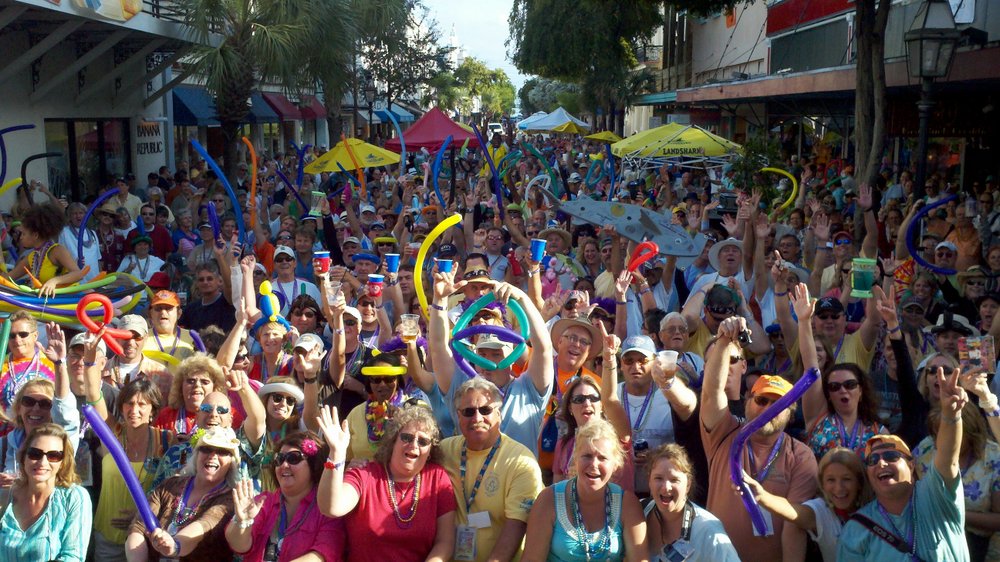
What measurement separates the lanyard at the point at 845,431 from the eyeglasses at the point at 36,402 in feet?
12.4

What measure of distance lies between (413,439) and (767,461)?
1550mm

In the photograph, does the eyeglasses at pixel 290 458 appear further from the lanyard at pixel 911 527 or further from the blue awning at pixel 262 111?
the blue awning at pixel 262 111

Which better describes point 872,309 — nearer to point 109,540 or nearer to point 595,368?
point 595,368

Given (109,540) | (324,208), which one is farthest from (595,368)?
(324,208)

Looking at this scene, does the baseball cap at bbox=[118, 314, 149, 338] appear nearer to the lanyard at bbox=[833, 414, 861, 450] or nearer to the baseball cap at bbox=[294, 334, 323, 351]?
the baseball cap at bbox=[294, 334, 323, 351]

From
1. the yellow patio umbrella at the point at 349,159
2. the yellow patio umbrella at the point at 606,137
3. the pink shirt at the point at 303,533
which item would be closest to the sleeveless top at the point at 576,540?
the pink shirt at the point at 303,533

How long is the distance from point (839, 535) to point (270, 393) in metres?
2.78

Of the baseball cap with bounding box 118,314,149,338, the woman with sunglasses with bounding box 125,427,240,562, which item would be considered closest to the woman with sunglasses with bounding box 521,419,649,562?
the woman with sunglasses with bounding box 125,427,240,562

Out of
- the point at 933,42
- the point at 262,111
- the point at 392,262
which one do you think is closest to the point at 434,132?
the point at 933,42

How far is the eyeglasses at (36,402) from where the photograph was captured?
5062 mm

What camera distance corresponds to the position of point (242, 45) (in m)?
18.4

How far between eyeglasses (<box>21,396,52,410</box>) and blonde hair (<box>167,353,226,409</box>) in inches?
22.6

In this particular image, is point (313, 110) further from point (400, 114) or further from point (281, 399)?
point (281, 399)

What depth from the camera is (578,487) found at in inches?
164
